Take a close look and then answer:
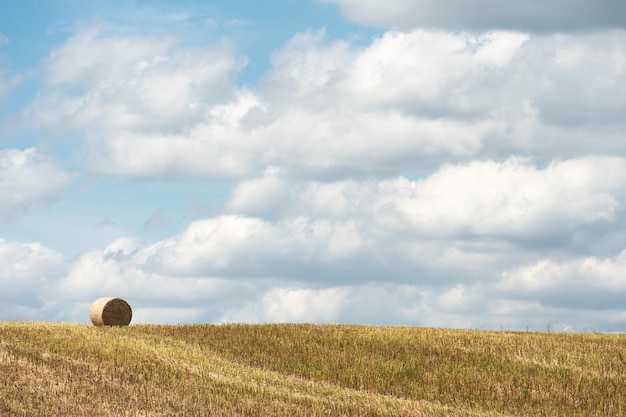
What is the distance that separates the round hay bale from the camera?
36531 millimetres

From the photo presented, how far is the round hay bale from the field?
76cm

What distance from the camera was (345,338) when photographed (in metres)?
36.6

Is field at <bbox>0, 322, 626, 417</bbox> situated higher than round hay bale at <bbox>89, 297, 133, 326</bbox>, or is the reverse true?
round hay bale at <bbox>89, 297, 133, 326</bbox>

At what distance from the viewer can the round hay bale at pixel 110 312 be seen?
36.5m

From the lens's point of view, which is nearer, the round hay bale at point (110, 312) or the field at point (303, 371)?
the field at point (303, 371)

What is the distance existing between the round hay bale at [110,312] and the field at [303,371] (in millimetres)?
756

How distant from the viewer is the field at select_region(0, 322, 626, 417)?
2386cm

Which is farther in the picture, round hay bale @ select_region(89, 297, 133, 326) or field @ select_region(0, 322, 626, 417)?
round hay bale @ select_region(89, 297, 133, 326)

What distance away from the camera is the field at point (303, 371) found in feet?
78.3

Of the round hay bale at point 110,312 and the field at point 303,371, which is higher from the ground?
the round hay bale at point 110,312

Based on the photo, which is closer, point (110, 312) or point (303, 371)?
point (303, 371)

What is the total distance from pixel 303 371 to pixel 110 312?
10.1 metres

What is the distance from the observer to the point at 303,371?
3134 centimetres

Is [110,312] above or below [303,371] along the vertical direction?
above
